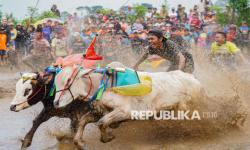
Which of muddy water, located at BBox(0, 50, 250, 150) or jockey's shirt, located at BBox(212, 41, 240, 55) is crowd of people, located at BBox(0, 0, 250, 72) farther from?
muddy water, located at BBox(0, 50, 250, 150)

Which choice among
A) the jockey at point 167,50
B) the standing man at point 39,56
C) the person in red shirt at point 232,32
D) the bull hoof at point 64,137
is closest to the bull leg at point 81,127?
the bull hoof at point 64,137

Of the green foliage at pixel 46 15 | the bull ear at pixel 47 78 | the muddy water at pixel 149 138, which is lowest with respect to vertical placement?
the green foliage at pixel 46 15

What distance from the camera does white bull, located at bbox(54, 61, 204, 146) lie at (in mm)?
7254

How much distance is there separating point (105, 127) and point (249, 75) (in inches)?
234

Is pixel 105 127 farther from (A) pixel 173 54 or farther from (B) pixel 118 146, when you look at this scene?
(A) pixel 173 54

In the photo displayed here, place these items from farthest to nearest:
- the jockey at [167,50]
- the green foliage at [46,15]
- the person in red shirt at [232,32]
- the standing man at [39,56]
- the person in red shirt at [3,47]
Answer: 1. the green foliage at [46,15]
2. the person in red shirt at [3,47]
3. the person in red shirt at [232,32]
4. the standing man at [39,56]
5. the jockey at [167,50]

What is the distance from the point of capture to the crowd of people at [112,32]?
18.5 metres


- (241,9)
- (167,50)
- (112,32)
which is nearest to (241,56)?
(167,50)

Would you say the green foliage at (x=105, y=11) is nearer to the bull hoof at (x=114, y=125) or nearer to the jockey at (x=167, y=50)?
the jockey at (x=167, y=50)

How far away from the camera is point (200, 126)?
8.13m

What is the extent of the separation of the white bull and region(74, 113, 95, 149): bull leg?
19 cm

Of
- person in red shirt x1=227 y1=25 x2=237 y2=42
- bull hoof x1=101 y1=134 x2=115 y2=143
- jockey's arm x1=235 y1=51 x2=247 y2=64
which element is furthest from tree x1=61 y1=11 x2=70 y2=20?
bull hoof x1=101 y1=134 x2=115 y2=143

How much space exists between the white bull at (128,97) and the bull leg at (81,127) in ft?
0.62

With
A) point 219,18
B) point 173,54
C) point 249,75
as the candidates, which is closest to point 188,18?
point 219,18
